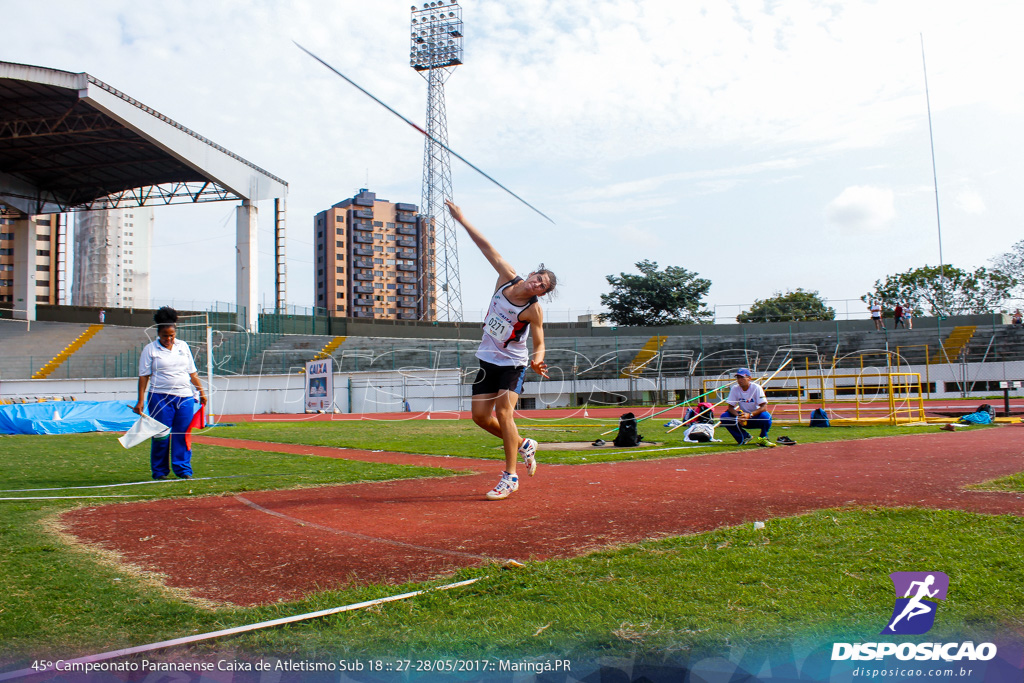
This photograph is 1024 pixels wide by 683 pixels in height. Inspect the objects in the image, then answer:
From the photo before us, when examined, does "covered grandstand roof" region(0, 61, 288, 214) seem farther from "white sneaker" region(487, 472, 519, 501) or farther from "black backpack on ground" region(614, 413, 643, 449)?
"white sneaker" region(487, 472, 519, 501)

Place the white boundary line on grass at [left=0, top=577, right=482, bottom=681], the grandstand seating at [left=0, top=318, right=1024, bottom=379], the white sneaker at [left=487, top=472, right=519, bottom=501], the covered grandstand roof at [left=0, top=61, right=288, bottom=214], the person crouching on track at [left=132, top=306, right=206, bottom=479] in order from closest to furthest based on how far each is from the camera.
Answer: the white boundary line on grass at [left=0, top=577, right=482, bottom=681] → the white sneaker at [left=487, top=472, right=519, bottom=501] → the person crouching on track at [left=132, top=306, right=206, bottom=479] → the covered grandstand roof at [left=0, top=61, right=288, bottom=214] → the grandstand seating at [left=0, top=318, right=1024, bottom=379]

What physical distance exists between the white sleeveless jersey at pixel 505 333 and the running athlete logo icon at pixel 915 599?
3.40 meters

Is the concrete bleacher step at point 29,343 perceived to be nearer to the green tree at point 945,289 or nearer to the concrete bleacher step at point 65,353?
the concrete bleacher step at point 65,353

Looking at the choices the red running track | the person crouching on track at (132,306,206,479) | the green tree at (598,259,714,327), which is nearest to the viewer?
the red running track

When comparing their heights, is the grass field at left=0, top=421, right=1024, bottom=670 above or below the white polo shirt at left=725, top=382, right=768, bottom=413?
below

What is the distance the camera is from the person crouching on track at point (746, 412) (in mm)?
11453

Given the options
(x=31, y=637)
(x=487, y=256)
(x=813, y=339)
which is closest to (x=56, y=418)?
(x=487, y=256)

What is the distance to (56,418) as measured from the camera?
16.8 m

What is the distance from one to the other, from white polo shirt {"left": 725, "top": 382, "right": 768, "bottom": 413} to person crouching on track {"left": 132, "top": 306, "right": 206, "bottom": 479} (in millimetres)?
8596

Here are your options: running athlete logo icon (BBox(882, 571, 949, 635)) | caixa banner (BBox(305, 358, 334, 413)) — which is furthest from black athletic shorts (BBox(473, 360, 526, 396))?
caixa banner (BBox(305, 358, 334, 413))

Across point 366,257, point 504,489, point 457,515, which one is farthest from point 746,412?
point 366,257

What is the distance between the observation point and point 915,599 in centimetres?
261

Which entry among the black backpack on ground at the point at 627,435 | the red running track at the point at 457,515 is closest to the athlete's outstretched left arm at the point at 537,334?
the red running track at the point at 457,515

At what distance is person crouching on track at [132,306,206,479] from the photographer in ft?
22.9
